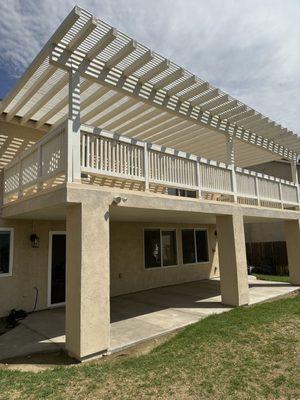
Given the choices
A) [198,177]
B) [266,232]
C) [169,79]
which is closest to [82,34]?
[169,79]

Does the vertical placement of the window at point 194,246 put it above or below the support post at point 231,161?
below

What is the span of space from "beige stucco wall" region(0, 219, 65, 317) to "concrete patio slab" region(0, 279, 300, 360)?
556 millimetres

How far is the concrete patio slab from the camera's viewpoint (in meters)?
6.13

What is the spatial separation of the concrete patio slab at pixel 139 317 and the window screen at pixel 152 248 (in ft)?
3.45

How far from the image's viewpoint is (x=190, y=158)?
27.4 feet

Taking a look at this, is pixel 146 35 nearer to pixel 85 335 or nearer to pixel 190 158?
pixel 190 158

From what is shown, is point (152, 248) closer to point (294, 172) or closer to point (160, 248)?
point (160, 248)

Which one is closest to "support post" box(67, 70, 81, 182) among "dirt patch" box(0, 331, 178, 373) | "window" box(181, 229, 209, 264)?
"dirt patch" box(0, 331, 178, 373)

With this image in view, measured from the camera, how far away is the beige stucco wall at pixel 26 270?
8.22m

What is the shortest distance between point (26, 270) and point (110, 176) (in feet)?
14.3

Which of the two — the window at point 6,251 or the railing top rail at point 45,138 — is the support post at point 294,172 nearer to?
the railing top rail at point 45,138

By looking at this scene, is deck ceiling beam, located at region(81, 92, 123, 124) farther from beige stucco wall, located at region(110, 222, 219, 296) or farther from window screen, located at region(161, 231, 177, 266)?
window screen, located at region(161, 231, 177, 266)

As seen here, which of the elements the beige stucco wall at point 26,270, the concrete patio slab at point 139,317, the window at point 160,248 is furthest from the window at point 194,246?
the beige stucco wall at point 26,270

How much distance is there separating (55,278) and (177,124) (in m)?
6.34
